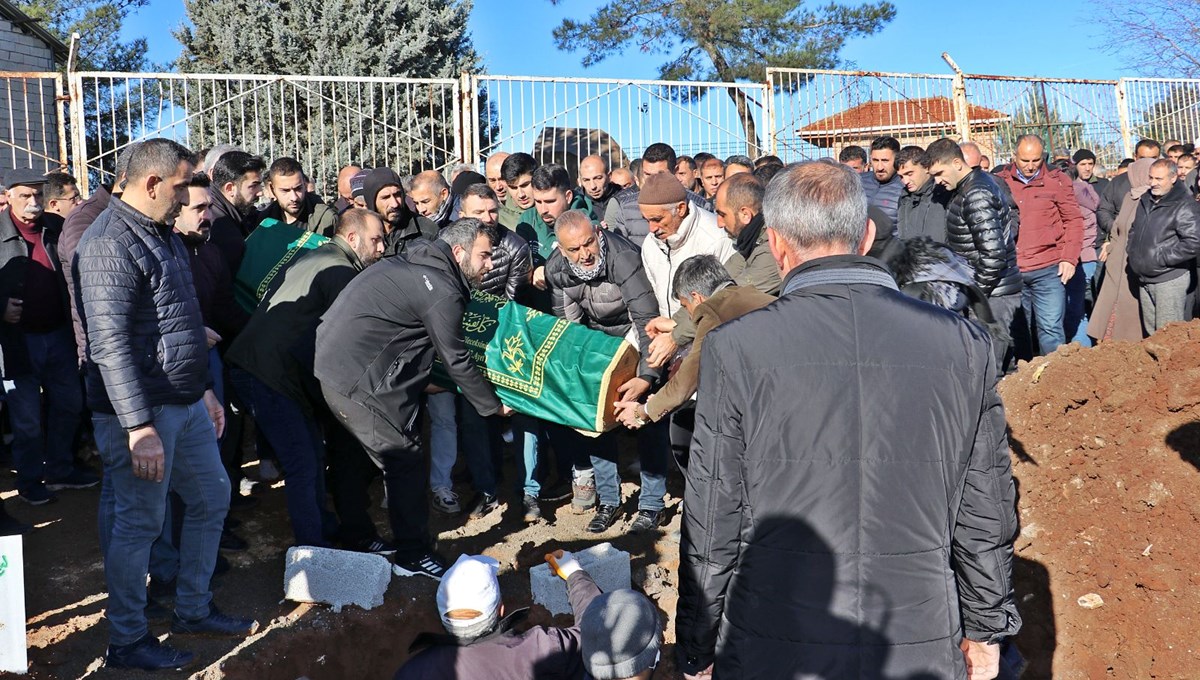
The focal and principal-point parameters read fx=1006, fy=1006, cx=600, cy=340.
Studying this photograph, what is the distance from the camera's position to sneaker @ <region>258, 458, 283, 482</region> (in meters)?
6.88

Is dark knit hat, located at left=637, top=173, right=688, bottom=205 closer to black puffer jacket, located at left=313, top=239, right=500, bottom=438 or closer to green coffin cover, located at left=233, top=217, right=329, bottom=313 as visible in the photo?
Answer: black puffer jacket, located at left=313, top=239, right=500, bottom=438

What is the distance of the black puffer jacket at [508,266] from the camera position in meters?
6.31

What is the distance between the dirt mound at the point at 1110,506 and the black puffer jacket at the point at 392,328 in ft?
11.0

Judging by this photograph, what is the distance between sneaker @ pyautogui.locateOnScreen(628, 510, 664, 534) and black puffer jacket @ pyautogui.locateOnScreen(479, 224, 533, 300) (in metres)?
1.61

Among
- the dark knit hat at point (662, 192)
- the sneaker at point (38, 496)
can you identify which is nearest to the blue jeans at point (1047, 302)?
the dark knit hat at point (662, 192)

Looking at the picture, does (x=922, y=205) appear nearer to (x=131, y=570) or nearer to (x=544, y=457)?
(x=544, y=457)

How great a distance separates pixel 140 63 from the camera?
2798 cm

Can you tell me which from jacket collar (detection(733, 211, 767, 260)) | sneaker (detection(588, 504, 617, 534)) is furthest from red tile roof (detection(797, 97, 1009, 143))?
jacket collar (detection(733, 211, 767, 260))

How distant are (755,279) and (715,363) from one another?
283cm

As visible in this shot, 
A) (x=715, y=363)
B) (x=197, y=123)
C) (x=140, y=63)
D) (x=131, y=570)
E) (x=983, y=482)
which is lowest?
(x=131, y=570)

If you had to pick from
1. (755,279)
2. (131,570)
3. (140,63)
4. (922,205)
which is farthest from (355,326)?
(140,63)

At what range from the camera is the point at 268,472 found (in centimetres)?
688

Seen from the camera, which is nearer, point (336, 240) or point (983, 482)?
point (983, 482)

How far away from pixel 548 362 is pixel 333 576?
1.61 meters
